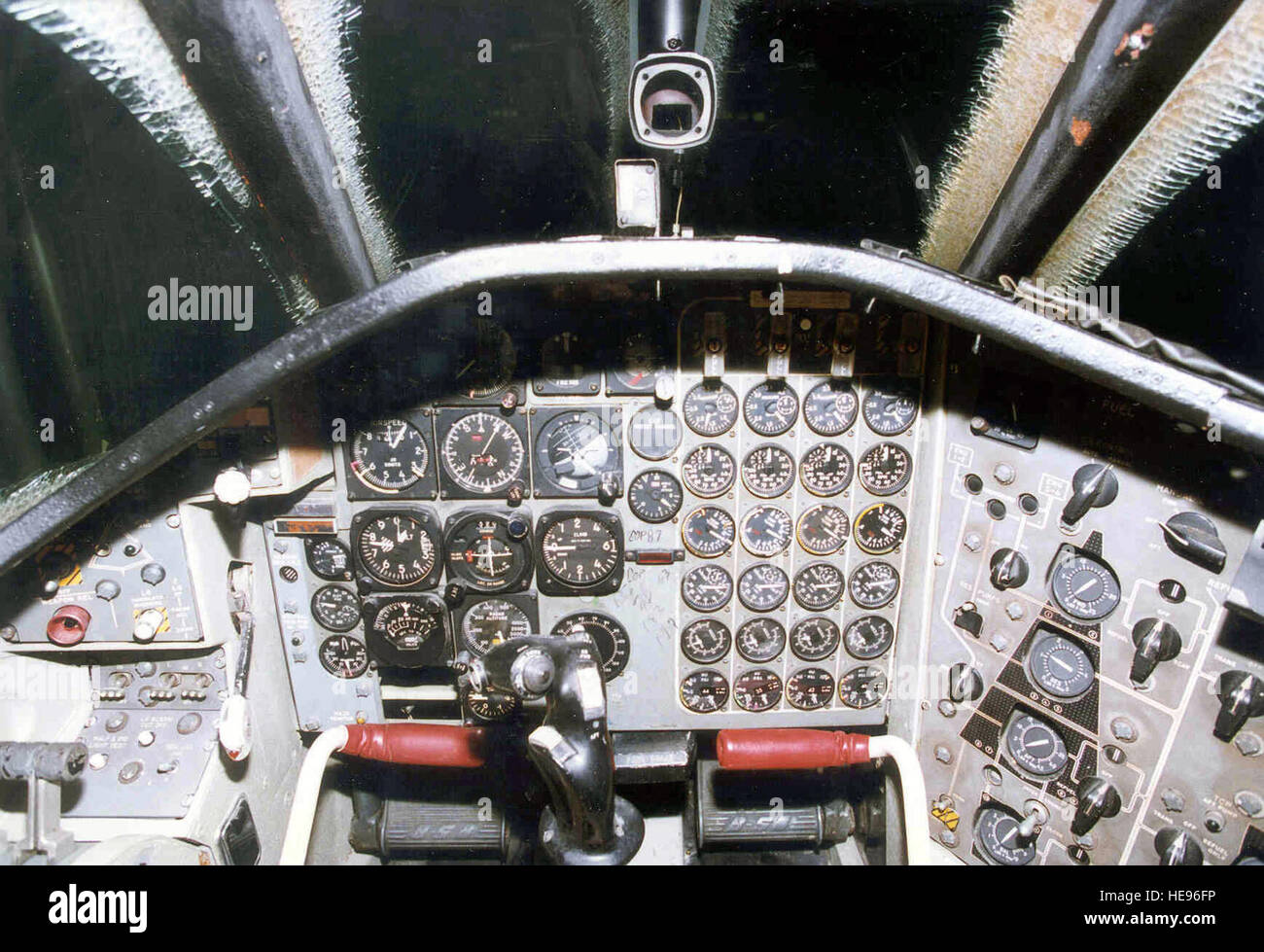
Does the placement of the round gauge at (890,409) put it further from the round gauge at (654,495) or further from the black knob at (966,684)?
the black knob at (966,684)

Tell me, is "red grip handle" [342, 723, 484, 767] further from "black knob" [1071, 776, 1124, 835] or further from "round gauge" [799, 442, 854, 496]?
"black knob" [1071, 776, 1124, 835]

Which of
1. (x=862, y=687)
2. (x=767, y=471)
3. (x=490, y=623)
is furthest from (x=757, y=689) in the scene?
(x=490, y=623)

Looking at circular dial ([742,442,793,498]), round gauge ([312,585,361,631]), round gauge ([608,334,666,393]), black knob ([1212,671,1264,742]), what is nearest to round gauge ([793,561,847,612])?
circular dial ([742,442,793,498])

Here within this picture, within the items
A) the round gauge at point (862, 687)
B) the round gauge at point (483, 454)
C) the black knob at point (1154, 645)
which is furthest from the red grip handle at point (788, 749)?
the round gauge at point (483, 454)

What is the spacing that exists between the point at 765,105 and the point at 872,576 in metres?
2.19

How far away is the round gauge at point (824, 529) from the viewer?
314cm

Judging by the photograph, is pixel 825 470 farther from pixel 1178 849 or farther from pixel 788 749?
pixel 1178 849

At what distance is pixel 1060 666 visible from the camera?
2604 millimetres

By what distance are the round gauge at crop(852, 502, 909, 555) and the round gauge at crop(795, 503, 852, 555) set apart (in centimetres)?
6

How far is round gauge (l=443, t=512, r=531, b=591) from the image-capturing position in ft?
10.3
